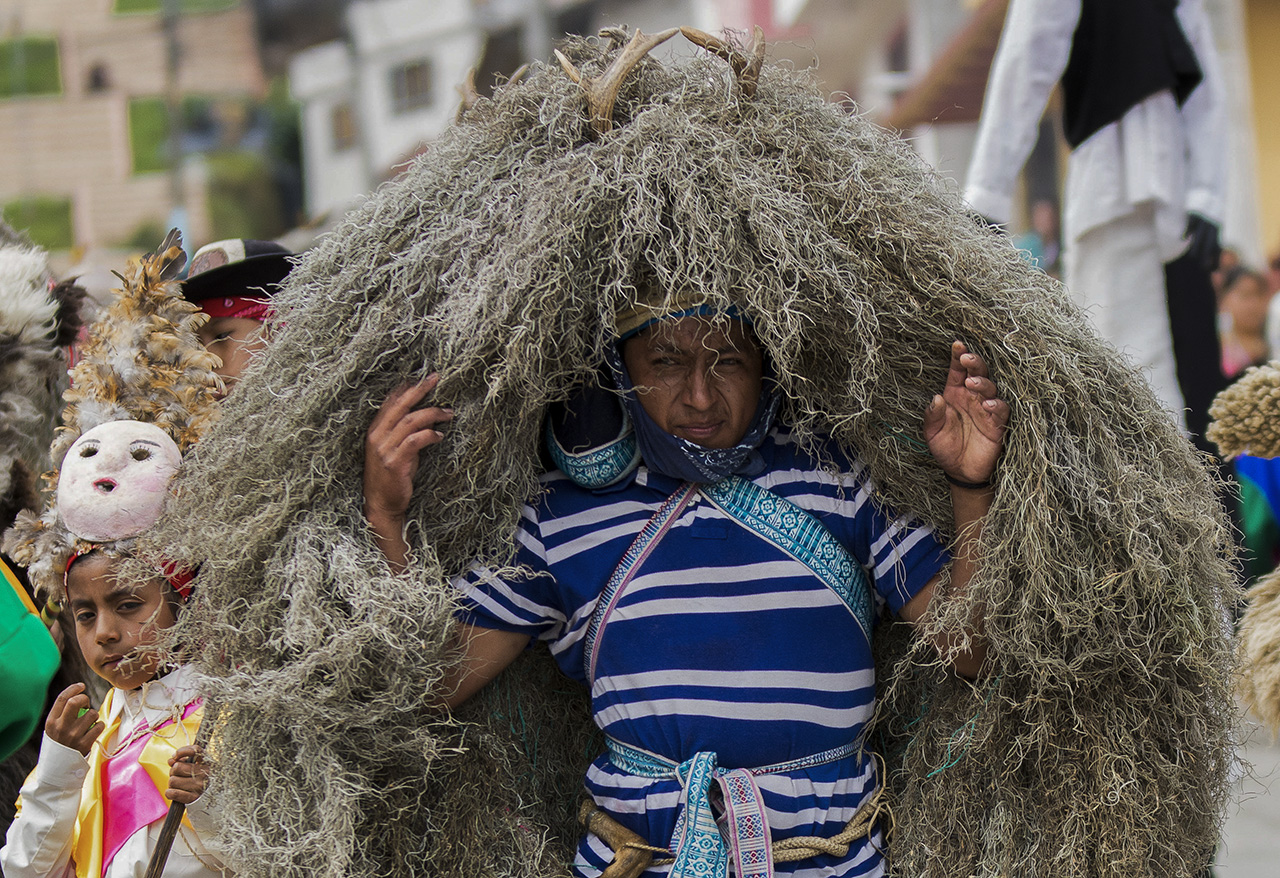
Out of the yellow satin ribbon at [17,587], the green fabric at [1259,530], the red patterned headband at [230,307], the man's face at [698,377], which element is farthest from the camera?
the green fabric at [1259,530]

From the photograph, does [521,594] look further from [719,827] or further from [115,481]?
[115,481]

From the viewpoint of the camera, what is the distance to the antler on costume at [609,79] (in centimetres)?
193

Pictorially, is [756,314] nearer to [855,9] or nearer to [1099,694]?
[1099,694]

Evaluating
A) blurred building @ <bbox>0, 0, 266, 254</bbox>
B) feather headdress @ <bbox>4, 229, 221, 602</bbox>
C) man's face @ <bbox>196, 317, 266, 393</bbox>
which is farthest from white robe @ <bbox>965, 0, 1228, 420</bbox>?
blurred building @ <bbox>0, 0, 266, 254</bbox>

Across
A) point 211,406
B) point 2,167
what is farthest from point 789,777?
point 2,167

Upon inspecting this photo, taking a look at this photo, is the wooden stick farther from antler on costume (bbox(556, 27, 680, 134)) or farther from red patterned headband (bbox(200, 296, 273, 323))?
antler on costume (bbox(556, 27, 680, 134))

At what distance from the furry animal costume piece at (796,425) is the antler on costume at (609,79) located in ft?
0.07

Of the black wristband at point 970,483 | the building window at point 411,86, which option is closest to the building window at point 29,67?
the building window at point 411,86

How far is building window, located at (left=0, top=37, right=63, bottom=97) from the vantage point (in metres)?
18.2

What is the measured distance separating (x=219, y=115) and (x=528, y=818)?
17669 millimetres

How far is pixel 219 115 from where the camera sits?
17938mm

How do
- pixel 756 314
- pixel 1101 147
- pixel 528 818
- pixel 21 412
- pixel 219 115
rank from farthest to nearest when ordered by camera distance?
pixel 219 115
pixel 1101 147
pixel 21 412
pixel 528 818
pixel 756 314

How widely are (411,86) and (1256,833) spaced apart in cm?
1483

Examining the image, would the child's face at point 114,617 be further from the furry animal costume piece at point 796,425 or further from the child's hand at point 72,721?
the furry animal costume piece at point 796,425
